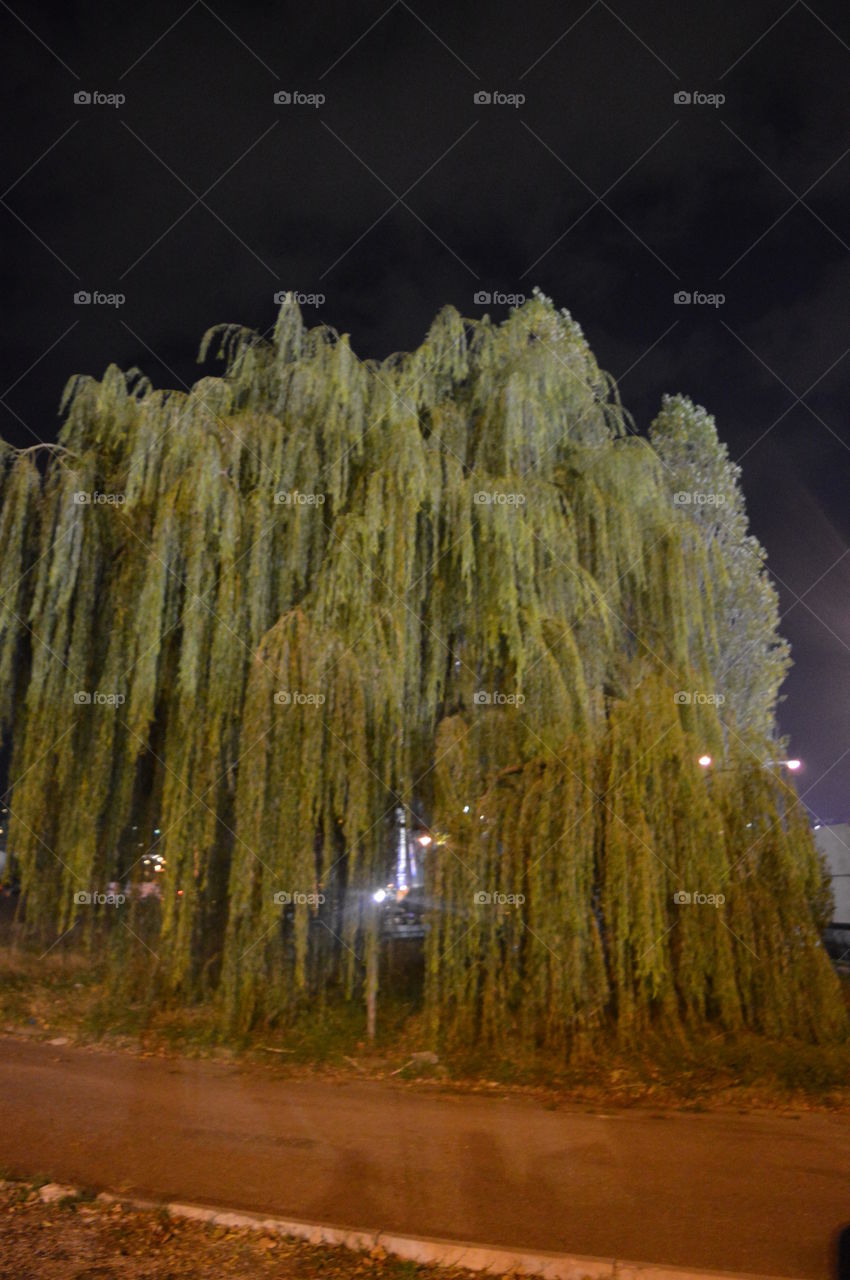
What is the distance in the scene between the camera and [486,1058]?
8.79 m

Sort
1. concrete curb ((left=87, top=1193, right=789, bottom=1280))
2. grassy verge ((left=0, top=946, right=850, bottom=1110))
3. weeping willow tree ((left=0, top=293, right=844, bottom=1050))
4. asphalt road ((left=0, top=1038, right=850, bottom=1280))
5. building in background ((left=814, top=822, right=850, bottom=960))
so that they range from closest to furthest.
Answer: concrete curb ((left=87, top=1193, right=789, bottom=1280)) → asphalt road ((left=0, top=1038, right=850, bottom=1280)) → grassy verge ((left=0, top=946, right=850, bottom=1110)) → weeping willow tree ((left=0, top=293, right=844, bottom=1050)) → building in background ((left=814, top=822, right=850, bottom=960))

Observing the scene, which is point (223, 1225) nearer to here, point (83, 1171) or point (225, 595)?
point (83, 1171)

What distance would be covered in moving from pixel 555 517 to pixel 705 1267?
25.2 ft

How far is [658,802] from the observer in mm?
9102

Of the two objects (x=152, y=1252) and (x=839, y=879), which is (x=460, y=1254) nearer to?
(x=152, y=1252)

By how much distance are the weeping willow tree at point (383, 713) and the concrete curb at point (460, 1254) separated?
13.4 ft

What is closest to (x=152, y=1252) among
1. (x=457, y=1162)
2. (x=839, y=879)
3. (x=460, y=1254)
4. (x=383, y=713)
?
(x=460, y=1254)

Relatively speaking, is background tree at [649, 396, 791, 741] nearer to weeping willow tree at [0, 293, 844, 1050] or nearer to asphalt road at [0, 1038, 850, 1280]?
weeping willow tree at [0, 293, 844, 1050]

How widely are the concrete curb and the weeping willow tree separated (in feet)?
13.4

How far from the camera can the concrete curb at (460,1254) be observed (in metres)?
4.43

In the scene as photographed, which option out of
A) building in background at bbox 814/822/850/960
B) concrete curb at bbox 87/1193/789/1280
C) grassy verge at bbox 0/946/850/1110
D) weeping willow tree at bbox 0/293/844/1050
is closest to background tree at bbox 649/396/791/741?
building in background at bbox 814/822/850/960

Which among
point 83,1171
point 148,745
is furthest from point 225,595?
point 83,1171

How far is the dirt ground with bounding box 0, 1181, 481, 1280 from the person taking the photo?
4.48 meters

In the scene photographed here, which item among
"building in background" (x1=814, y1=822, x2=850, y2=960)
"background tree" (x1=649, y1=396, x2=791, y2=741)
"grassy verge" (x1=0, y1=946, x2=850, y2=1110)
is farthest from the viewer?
"background tree" (x1=649, y1=396, x2=791, y2=741)
